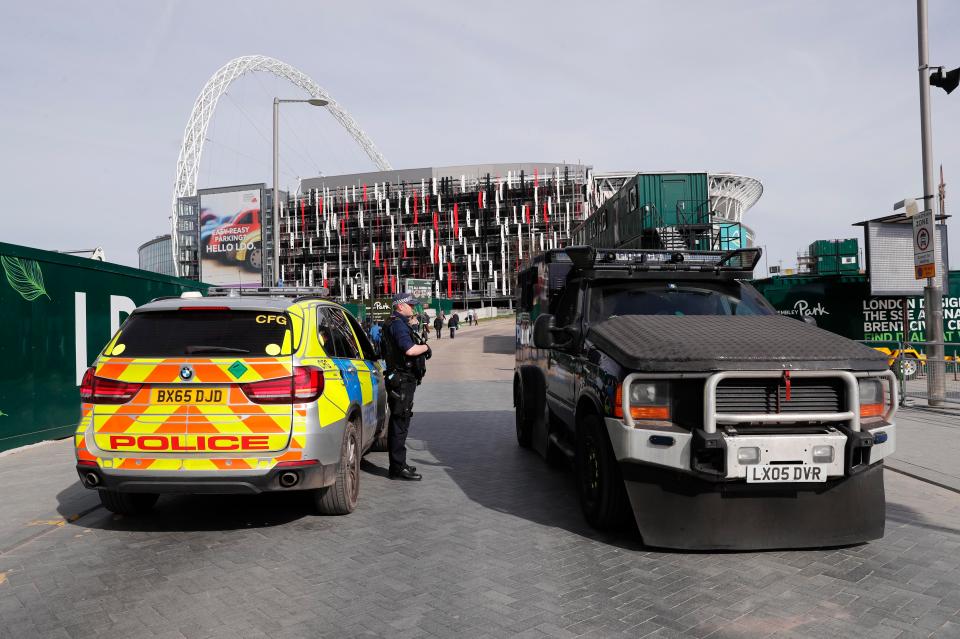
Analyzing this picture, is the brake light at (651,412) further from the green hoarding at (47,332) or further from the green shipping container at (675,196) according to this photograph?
the green shipping container at (675,196)

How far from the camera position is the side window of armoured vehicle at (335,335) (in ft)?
19.3

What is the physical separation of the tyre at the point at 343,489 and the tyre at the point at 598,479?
1.89 m

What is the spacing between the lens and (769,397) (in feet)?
14.8

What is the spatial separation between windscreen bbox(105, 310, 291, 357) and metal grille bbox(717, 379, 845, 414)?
311 centimetres

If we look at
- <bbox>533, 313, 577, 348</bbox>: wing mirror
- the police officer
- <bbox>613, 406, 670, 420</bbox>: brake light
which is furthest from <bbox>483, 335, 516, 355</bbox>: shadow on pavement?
<bbox>613, 406, 670, 420</bbox>: brake light

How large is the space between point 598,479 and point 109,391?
142 inches

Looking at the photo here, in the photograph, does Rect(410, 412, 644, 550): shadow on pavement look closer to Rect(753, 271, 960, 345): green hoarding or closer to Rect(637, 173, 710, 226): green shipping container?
Rect(637, 173, 710, 226): green shipping container

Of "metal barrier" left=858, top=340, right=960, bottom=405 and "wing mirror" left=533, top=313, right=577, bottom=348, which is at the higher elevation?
"wing mirror" left=533, top=313, right=577, bottom=348

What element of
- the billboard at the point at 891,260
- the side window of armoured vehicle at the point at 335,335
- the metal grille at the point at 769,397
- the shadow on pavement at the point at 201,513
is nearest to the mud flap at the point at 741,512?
the metal grille at the point at 769,397

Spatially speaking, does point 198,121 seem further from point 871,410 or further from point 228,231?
point 871,410

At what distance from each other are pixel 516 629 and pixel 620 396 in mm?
1692

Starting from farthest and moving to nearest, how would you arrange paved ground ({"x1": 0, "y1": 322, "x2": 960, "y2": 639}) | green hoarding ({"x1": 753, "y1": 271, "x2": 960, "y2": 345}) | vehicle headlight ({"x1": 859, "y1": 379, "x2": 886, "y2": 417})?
1. green hoarding ({"x1": 753, "y1": 271, "x2": 960, "y2": 345})
2. vehicle headlight ({"x1": 859, "y1": 379, "x2": 886, "y2": 417})
3. paved ground ({"x1": 0, "y1": 322, "x2": 960, "y2": 639})

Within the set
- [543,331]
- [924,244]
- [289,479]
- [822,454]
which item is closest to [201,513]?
[289,479]

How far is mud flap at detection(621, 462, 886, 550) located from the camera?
15.0 ft
